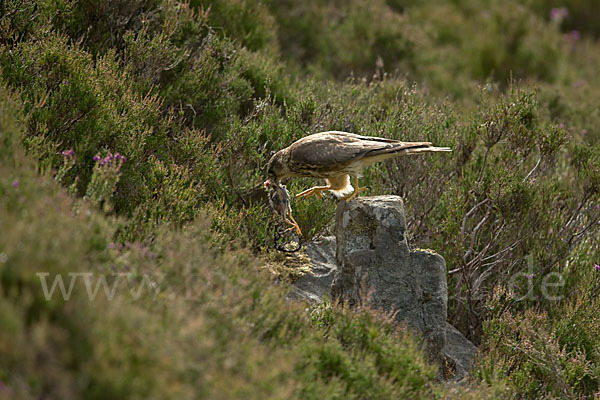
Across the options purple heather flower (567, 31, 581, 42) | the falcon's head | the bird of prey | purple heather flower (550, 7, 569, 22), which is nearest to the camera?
the bird of prey

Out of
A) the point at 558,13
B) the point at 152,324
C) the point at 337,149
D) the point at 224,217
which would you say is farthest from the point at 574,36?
the point at 152,324

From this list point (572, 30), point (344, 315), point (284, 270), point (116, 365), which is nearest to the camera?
point (116, 365)

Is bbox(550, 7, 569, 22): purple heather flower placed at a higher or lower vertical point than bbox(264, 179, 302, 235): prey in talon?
higher

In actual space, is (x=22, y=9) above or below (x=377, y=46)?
above

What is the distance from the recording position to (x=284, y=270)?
482 cm

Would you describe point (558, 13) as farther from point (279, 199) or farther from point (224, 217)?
point (224, 217)

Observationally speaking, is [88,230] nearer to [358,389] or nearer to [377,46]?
[358,389]

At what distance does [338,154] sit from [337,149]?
4cm

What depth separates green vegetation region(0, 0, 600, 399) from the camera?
2670 mm

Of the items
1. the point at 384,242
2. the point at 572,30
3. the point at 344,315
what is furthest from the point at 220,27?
the point at 572,30

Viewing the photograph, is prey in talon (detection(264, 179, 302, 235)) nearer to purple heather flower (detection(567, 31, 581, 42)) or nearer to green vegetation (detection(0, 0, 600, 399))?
green vegetation (detection(0, 0, 600, 399))

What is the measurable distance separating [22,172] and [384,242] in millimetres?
2450

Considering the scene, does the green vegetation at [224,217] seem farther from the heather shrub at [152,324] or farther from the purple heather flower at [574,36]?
the purple heather flower at [574,36]

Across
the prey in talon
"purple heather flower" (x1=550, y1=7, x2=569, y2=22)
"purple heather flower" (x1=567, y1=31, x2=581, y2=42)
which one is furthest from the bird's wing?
"purple heather flower" (x1=550, y1=7, x2=569, y2=22)
